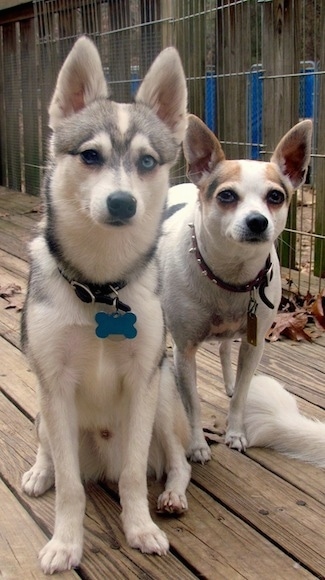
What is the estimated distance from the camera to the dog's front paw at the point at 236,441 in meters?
2.53

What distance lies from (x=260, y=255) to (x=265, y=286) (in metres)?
0.12

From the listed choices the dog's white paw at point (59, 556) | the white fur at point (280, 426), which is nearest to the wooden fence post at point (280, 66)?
the white fur at point (280, 426)

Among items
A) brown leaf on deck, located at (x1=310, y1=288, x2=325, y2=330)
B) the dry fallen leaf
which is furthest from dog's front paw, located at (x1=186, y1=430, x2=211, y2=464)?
brown leaf on deck, located at (x1=310, y1=288, x2=325, y2=330)

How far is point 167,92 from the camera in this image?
6.91 feet

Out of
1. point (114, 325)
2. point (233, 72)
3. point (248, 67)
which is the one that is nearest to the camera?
point (114, 325)

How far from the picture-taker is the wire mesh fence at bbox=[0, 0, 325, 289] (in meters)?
4.02

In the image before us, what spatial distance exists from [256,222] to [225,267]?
0.96ft

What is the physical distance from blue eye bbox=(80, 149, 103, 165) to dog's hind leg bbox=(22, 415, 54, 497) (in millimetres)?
836

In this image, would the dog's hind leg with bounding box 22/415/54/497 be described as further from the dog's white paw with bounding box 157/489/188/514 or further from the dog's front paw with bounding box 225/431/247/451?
the dog's front paw with bounding box 225/431/247/451

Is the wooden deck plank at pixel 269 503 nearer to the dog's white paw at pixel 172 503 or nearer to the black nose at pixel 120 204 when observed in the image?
the dog's white paw at pixel 172 503

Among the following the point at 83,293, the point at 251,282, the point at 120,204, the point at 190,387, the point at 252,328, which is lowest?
the point at 190,387

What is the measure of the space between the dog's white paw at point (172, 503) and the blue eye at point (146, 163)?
0.97m

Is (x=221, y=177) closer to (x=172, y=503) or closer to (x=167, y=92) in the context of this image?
(x=167, y=92)

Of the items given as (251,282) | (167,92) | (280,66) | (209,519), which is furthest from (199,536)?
(280,66)
